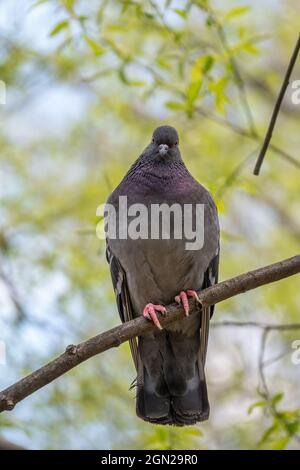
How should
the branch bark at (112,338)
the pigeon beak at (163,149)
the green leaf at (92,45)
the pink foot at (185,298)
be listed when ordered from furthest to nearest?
the pigeon beak at (163,149)
the green leaf at (92,45)
the pink foot at (185,298)
the branch bark at (112,338)

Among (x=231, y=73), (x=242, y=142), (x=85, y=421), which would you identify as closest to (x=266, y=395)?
(x=231, y=73)

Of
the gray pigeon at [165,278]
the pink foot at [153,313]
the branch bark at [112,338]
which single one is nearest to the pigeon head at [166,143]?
the gray pigeon at [165,278]

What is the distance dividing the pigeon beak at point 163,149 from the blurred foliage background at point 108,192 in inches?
15.4

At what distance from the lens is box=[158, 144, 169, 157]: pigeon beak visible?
608 centimetres

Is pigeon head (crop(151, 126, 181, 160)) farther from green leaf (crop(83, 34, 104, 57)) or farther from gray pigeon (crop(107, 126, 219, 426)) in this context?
green leaf (crop(83, 34, 104, 57))

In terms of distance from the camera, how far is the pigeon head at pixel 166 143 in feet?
20.1

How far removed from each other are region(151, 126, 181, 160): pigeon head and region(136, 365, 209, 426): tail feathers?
6.42 ft

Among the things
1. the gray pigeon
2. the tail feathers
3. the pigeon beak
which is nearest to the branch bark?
the gray pigeon

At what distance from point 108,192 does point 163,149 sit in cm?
304

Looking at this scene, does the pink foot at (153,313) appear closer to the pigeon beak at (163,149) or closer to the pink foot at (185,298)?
the pink foot at (185,298)

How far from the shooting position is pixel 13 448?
19.0 feet

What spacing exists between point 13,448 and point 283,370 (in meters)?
5.37

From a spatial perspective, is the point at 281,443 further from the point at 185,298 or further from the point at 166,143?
the point at 166,143

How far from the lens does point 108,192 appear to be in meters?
9.05
